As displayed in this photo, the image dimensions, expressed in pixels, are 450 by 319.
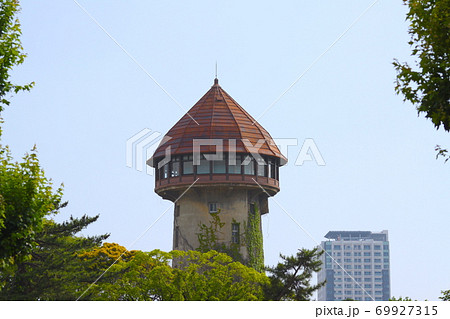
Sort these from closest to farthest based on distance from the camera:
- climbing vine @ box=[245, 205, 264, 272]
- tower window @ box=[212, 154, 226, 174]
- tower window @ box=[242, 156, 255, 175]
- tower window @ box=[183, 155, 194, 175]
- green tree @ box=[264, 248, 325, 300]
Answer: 1. green tree @ box=[264, 248, 325, 300]
2. tower window @ box=[212, 154, 226, 174]
3. tower window @ box=[242, 156, 255, 175]
4. tower window @ box=[183, 155, 194, 175]
5. climbing vine @ box=[245, 205, 264, 272]

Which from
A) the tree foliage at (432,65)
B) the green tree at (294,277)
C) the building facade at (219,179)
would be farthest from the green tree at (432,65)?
the building facade at (219,179)

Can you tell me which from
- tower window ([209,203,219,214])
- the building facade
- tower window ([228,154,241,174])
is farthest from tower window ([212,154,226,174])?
tower window ([209,203,219,214])

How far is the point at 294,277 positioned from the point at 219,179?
58.0ft

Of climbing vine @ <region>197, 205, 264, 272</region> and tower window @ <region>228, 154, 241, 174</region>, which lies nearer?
tower window @ <region>228, 154, 241, 174</region>

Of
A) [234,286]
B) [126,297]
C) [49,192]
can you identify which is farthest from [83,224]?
[49,192]

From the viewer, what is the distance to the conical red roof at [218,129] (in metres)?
57.5

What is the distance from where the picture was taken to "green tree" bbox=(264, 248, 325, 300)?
38.2 m

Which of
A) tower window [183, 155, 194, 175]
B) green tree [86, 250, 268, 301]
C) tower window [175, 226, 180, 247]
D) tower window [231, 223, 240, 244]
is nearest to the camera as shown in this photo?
green tree [86, 250, 268, 301]

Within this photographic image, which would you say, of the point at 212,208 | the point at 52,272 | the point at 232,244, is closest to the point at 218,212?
the point at 212,208

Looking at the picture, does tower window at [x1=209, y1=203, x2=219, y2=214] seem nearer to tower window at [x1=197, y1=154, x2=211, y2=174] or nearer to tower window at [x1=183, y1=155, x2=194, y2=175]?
tower window at [x1=197, y1=154, x2=211, y2=174]

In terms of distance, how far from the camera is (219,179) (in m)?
55.7

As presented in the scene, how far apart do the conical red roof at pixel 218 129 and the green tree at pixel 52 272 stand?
43.3 feet
